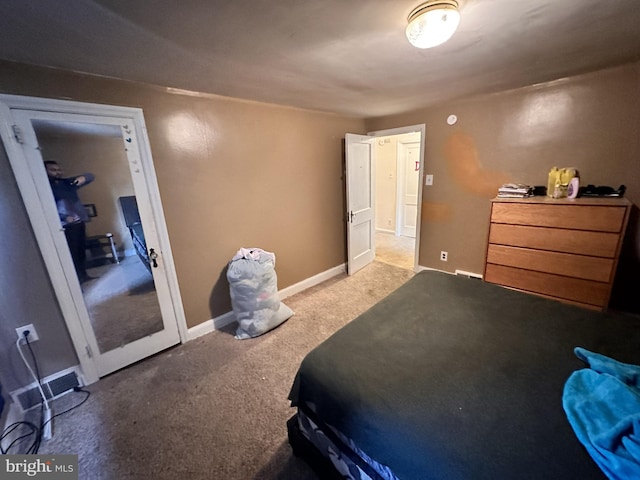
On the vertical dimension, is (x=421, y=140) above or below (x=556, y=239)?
above

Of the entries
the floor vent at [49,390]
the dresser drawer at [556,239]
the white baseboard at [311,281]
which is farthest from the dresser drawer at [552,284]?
the floor vent at [49,390]

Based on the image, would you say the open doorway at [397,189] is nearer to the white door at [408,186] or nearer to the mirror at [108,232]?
the white door at [408,186]

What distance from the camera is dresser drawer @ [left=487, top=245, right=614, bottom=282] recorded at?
193cm

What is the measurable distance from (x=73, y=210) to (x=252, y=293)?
1.39 metres

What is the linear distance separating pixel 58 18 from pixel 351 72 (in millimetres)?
1555

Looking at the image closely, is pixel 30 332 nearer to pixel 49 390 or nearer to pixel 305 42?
pixel 49 390

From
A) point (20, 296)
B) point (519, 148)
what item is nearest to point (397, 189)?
point (519, 148)

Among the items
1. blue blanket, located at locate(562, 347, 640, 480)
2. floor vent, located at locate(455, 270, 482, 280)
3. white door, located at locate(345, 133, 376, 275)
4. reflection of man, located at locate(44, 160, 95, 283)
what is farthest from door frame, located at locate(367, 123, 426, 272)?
reflection of man, located at locate(44, 160, 95, 283)

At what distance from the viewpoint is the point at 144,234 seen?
6.52 ft

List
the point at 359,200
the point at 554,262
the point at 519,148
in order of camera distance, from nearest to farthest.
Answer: the point at 554,262 → the point at 519,148 → the point at 359,200

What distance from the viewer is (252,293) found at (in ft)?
7.36

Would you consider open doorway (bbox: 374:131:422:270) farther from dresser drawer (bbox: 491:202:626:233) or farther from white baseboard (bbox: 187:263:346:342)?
dresser drawer (bbox: 491:202:626:233)

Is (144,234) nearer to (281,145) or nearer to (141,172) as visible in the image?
(141,172)

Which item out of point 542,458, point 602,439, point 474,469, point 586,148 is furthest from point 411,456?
point 586,148
